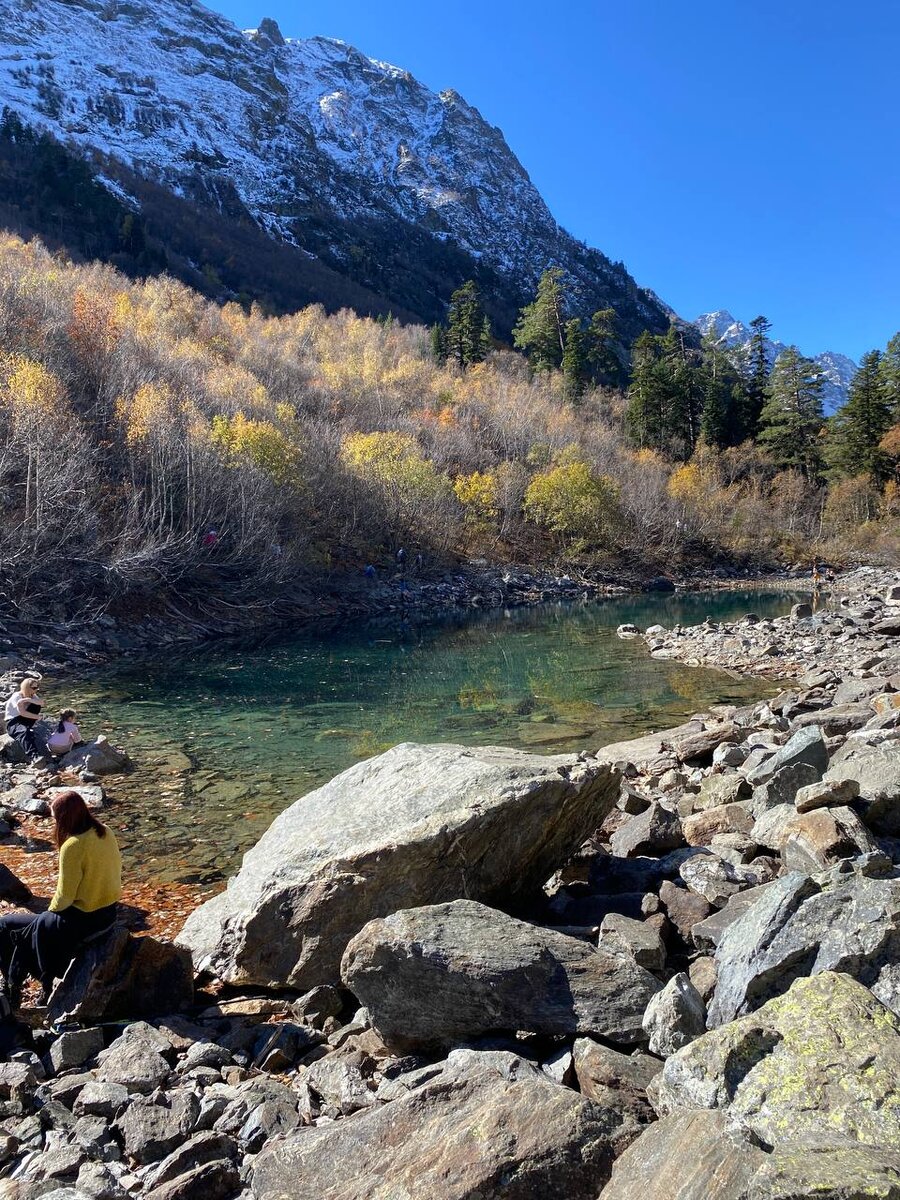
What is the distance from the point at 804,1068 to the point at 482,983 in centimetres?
181

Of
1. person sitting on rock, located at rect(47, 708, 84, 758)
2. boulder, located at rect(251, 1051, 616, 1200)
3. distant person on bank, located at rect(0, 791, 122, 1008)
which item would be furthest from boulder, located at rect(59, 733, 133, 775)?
boulder, located at rect(251, 1051, 616, 1200)

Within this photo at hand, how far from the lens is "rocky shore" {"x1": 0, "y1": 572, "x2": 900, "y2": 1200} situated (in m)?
3.04

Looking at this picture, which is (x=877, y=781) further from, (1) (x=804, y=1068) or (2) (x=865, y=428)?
(2) (x=865, y=428)

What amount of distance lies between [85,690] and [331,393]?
49.9 m

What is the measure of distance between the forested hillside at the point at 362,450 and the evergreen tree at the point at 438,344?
1.25 ft

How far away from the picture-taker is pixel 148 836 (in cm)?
993

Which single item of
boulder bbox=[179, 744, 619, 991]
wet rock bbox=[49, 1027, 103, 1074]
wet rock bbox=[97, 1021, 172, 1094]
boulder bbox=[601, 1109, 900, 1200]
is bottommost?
wet rock bbox=[49, 1027, 103, 1074]

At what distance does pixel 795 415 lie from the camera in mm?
81875

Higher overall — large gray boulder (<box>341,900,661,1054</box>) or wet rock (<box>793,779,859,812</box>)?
wet rock (<box>793,779,859,812</box>)

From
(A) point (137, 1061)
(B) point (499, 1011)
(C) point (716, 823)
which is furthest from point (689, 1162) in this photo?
(C) point (716, 823)

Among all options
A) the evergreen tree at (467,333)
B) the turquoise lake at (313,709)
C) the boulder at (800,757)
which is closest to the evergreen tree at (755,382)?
the evergreen tree at (467,333)

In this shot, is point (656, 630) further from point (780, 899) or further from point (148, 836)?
point (780, 899)

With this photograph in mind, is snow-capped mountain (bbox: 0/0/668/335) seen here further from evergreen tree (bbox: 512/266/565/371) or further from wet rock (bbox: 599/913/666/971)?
wet rock (bbox: 599/913/666/971)

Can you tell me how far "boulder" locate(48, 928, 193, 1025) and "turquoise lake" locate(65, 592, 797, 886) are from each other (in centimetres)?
307
